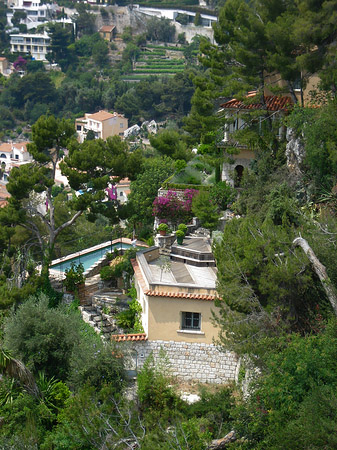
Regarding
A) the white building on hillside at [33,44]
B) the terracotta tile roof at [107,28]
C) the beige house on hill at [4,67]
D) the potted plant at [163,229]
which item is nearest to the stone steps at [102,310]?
the potted plant at [163,229]

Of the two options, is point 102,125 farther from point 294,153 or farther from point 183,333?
point 183,333

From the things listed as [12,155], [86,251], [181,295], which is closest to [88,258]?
[86,251]

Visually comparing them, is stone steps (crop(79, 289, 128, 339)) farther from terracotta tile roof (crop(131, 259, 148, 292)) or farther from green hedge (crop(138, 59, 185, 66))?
green hedge (crop(138, 59, 185, 66))

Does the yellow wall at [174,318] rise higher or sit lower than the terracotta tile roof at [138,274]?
lower

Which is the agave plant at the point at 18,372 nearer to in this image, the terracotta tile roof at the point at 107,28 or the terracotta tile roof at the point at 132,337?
the terracotta tile roof at the point at 132,337

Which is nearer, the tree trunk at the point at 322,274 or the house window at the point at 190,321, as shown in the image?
the tree trunk at the point at 322,274

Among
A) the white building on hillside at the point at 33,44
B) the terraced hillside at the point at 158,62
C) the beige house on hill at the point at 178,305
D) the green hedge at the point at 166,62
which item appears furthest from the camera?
the white building on hillside at the point at 33,44
